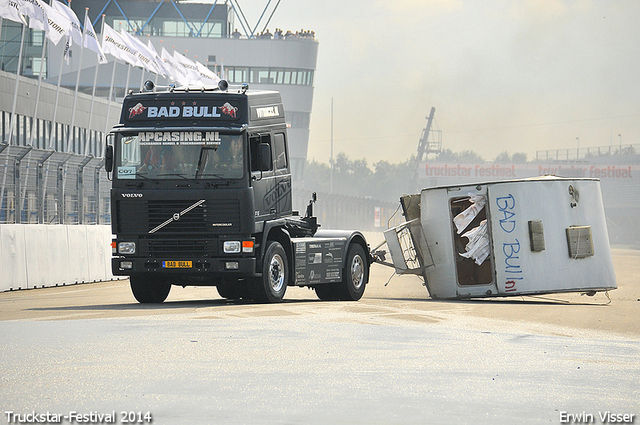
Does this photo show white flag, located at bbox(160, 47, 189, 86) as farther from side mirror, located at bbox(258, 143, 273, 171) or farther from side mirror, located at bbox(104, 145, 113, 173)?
side mirror, located at bbox(258, 143, 273, 171)

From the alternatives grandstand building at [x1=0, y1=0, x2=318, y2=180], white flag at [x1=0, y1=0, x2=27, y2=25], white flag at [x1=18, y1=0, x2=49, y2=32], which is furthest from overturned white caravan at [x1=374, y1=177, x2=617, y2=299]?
grandstand building at [x1=0, y1=0, x2=318, y2=180]

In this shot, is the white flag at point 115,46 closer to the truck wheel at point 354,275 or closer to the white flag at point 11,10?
the white flag at point 11,10

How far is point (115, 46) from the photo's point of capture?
40938mm

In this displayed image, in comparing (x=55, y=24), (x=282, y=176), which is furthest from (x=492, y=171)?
(x=282, y=176)

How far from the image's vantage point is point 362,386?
776 centimetres

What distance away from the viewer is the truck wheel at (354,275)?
1870cm

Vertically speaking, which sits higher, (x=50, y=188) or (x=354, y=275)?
(x=50, y=188)

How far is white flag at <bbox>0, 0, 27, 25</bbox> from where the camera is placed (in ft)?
97.9

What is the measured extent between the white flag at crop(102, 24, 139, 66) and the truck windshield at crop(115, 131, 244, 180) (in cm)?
2470

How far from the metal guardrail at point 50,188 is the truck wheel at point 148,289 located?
9.29 feet

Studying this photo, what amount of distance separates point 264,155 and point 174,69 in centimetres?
3498

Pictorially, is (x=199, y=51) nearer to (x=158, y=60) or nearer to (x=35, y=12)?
(x=158, y=60)

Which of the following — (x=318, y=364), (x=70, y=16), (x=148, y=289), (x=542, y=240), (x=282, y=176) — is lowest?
→ (x=318, y=364)

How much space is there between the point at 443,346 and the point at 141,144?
23.9 feet
